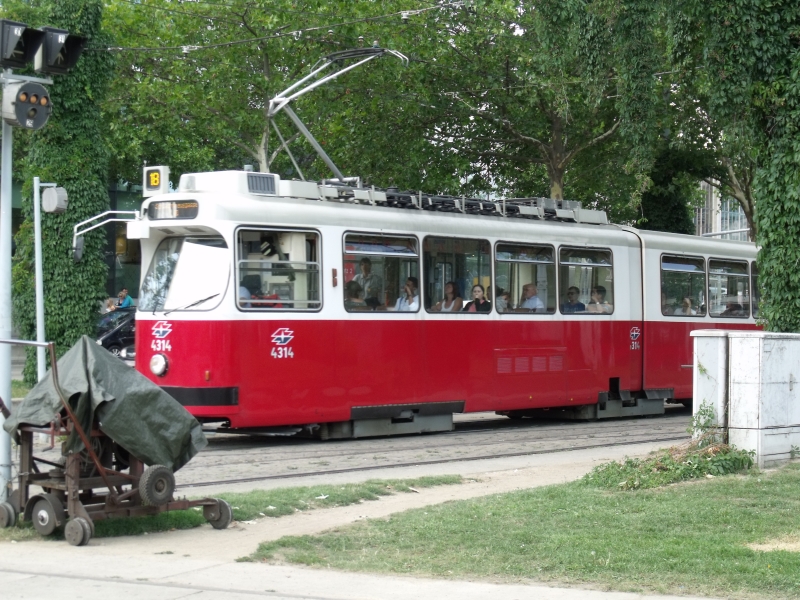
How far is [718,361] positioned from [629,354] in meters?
7.70

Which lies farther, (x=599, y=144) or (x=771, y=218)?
(x=599, y=144)

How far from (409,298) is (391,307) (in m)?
0.35

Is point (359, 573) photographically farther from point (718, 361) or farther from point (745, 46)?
point (745, 46)

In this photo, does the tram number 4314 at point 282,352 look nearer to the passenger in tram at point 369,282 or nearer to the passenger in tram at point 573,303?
the passenger in tram at point 369,282

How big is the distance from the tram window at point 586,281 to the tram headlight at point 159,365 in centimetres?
692

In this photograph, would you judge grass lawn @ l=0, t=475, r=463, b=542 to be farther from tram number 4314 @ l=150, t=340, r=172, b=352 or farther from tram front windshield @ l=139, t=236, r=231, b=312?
tram number 4314 @ l=150, t=340, r=172, b=352

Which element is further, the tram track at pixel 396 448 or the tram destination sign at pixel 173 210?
the tram destination sign at pixel 173 210

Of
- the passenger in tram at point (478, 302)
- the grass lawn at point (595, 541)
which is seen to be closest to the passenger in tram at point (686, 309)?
the passenger in tram at point (478, 302)

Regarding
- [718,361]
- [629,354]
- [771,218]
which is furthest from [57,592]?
[629,354]

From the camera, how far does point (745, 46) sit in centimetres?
1366

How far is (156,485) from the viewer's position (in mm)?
8359

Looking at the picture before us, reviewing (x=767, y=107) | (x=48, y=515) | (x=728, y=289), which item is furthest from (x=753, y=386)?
(x=728, y=289)

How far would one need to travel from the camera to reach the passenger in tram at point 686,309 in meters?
20.5

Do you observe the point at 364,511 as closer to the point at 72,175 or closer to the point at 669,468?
the point at 669,468
